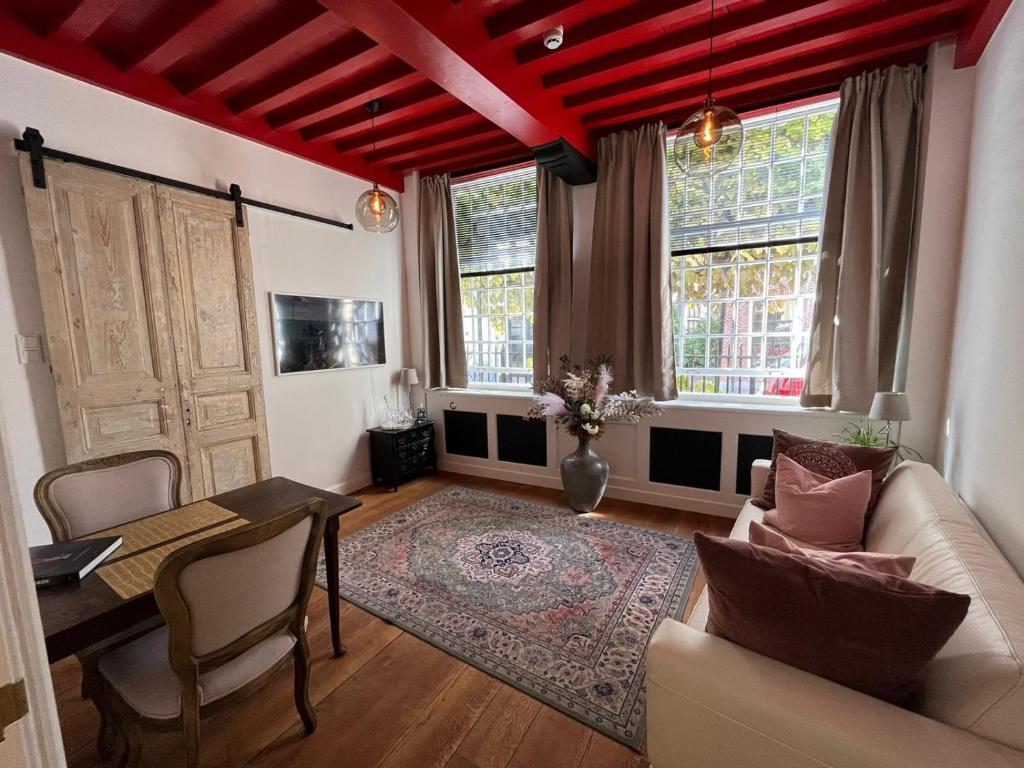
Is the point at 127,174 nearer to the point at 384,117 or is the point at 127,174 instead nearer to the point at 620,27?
the point at 384,117

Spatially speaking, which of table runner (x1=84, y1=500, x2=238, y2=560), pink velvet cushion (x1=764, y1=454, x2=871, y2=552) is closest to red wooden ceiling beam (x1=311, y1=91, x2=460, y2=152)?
table runner (x1=84, y1=500, x2=238, y2=560)

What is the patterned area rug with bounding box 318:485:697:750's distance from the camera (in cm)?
179

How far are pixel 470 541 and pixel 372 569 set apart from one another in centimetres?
65

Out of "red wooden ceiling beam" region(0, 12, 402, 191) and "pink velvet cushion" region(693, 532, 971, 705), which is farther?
"red wooden ceiling beam" region(0, 12, 402, 191)

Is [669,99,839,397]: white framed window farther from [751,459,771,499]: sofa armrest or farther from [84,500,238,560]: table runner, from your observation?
[84,500,238,560]: table runner

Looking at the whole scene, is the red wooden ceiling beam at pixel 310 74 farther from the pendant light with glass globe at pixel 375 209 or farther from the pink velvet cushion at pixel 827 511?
the pink velvet cushion at pixel 827 511

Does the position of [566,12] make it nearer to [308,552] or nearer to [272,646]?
[308,552]

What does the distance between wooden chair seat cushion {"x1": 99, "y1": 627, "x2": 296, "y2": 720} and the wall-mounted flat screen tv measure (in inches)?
92.6

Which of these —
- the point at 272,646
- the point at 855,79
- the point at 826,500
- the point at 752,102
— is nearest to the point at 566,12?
the point at 752,102

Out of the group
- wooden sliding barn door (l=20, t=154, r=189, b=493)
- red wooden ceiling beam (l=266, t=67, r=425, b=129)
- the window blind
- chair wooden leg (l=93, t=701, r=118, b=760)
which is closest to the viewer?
chair wooden leg (l=93, t=701, r=118, b=760)

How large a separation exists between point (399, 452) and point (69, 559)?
2.72m

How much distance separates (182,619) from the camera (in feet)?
3.65

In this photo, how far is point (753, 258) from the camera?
3.20 m

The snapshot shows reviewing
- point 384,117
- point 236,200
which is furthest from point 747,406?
point 236,200
